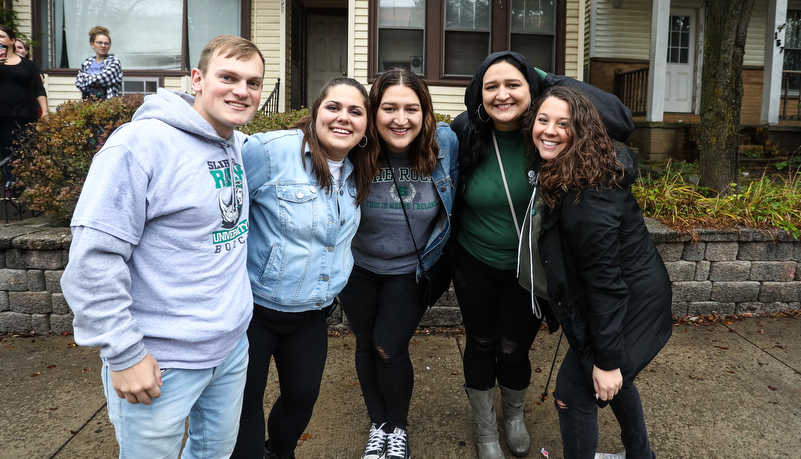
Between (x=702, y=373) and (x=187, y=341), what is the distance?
3.42 metres

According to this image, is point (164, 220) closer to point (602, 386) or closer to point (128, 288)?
point (128, 288)

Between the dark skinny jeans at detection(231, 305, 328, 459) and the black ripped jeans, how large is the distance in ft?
2.45

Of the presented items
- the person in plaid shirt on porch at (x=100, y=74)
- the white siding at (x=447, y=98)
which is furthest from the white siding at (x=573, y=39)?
the person in plaid shirt on porch at (x=100, y=74)

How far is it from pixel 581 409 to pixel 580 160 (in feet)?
3.40

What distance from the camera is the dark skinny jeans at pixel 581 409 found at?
2.25 m

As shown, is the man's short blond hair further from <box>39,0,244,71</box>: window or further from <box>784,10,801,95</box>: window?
<box>784,10,801,95</box>: window

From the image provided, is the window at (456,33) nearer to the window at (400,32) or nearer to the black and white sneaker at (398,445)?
the window at (400,32)

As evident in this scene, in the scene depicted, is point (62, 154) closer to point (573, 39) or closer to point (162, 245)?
point (162, 245)

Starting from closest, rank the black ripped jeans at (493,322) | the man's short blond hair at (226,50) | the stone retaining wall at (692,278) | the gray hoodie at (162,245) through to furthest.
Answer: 1. the gray hoodie at (162,245)
2. the man's short blond hair at (226,50)
3. the black ripped jeans at (493,322)
4. the stone retaining wall at (692,278)

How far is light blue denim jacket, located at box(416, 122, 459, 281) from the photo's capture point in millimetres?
2582

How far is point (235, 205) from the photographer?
5.93 ft

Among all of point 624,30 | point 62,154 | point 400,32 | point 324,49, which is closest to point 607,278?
point 62,154

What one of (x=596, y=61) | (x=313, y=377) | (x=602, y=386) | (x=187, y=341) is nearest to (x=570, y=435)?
(x=602, y=386)

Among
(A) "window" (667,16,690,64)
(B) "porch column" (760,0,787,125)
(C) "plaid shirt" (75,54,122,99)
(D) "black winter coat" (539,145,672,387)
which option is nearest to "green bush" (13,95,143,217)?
(C) "plaid shirt" (75,54,122,99)
